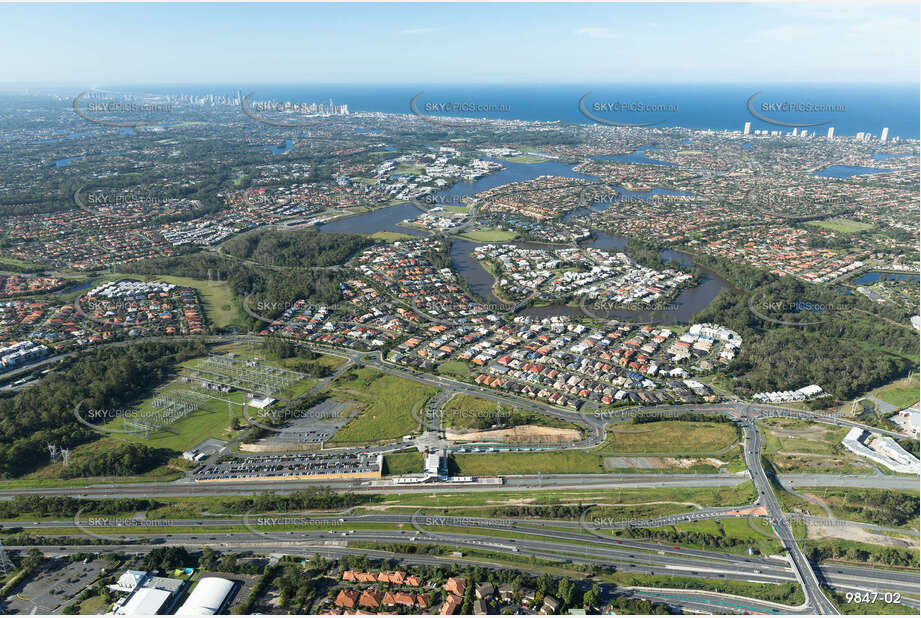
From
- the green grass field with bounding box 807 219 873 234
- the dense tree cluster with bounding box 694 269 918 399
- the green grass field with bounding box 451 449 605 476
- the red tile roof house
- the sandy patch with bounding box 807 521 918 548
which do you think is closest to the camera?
the red tile roof house

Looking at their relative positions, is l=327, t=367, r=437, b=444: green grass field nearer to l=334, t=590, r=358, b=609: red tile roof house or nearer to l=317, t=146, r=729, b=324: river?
l=334, t=590, r=358, b=609: red tile roof house

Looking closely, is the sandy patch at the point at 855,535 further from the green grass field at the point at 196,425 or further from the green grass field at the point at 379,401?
the green grass field at the point at 196,425

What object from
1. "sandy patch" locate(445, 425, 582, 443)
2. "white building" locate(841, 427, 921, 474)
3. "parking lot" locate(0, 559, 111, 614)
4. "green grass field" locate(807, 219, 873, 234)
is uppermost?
"green grass field" locate(807, 219, 873, 234)

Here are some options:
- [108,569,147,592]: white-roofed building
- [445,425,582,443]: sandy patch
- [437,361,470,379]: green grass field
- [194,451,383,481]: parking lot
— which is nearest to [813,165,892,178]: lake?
[437,361,470,379]: green grass field

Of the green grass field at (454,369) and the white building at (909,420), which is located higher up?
the white building at (909,420)

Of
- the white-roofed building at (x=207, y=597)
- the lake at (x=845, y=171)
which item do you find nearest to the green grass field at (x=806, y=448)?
the white-roofed building at (x=207, y=597)

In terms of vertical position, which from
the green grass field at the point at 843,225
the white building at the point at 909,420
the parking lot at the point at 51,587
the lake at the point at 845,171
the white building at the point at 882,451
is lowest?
the parking lot at the point at 51,587

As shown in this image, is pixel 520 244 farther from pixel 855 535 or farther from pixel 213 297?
pixel 855 535

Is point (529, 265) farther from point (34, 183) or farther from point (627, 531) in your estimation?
point (34, 183)
